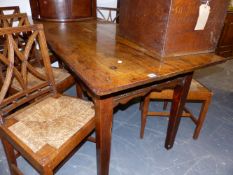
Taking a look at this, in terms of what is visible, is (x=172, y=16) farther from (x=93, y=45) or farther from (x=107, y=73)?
(x=93, y=45)

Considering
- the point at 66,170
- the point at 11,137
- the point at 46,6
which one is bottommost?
the point at 66,170

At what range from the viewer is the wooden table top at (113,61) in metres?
0.93

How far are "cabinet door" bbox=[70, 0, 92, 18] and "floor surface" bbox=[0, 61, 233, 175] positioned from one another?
1128mm

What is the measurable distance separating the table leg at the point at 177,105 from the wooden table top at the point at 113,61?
235 millimetres

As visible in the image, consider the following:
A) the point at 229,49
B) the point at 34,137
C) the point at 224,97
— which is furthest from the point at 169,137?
the point at 229,49

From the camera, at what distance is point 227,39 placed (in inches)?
Answer: 150

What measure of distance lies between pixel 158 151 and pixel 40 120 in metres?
1.05

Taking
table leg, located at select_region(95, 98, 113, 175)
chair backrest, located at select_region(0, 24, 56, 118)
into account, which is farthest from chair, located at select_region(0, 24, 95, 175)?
table leg, located at select_region(95, 98, 113, 175)

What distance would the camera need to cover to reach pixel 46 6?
2.11 metres

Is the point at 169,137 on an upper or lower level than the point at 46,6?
lower

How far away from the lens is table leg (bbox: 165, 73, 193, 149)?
138 centimetres

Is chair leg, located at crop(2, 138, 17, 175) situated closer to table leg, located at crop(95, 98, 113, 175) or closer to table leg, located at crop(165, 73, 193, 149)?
table leg, located at crop(95, 98, 113, 175)

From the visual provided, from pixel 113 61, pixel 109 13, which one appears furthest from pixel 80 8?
pixel 113 61

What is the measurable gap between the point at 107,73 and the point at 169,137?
99 cm
